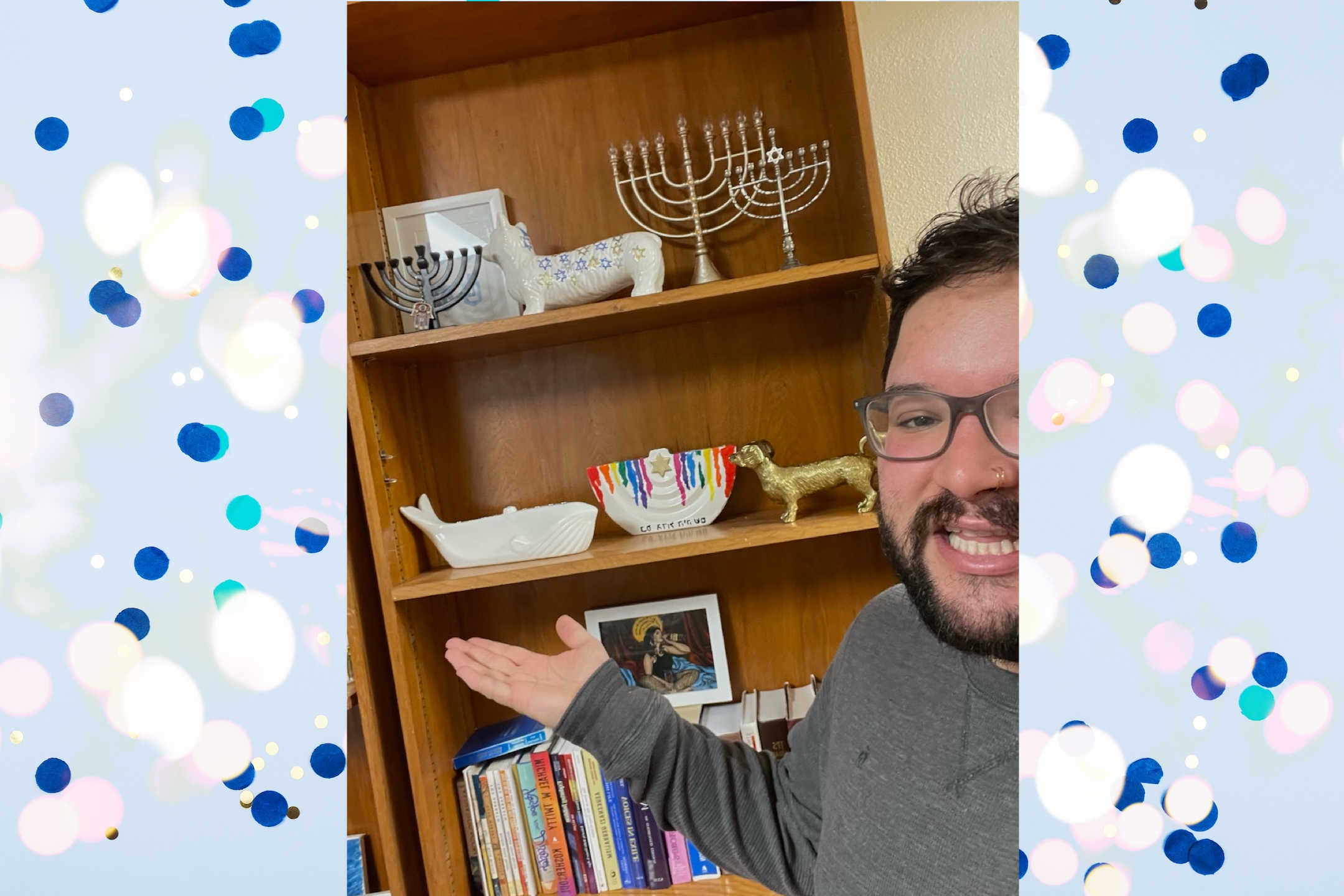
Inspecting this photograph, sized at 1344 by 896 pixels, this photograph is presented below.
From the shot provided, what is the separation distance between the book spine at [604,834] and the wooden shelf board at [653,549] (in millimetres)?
259

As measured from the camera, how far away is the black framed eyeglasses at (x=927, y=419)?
0.54m

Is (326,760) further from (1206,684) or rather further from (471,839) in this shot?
(471,839)

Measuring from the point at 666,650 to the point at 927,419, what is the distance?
2.52 ft

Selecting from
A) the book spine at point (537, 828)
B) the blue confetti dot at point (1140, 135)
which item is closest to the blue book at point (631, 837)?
the book spine at point (537, 828)

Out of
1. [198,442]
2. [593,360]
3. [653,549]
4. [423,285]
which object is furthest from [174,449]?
[593,360]

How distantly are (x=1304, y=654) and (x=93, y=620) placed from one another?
299mm

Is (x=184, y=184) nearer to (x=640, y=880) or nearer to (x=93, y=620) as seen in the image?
(x=93, y=620)

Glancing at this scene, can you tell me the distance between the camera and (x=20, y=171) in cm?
25

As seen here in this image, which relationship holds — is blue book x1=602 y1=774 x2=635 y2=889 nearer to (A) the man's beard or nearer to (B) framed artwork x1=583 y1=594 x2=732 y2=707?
(B) framed artwork x1=583 y1=594 x2=732 y2=707

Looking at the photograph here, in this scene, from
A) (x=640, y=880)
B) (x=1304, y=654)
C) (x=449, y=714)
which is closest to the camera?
(x=1304, y=654)

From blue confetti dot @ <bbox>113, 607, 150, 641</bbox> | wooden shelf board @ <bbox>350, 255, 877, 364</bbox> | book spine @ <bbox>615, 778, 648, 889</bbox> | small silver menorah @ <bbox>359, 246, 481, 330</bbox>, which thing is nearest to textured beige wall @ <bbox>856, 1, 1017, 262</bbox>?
wooden shelf board @ <bbox>350, 255, 877, 364</bbox>

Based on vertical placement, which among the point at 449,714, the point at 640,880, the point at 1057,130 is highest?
the point at 1057,130

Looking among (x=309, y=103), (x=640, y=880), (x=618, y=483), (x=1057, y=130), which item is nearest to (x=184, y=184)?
(x=309, y=103)

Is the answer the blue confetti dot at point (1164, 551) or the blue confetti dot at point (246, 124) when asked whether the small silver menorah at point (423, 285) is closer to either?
the blue confetti dot at point (246, 124)
